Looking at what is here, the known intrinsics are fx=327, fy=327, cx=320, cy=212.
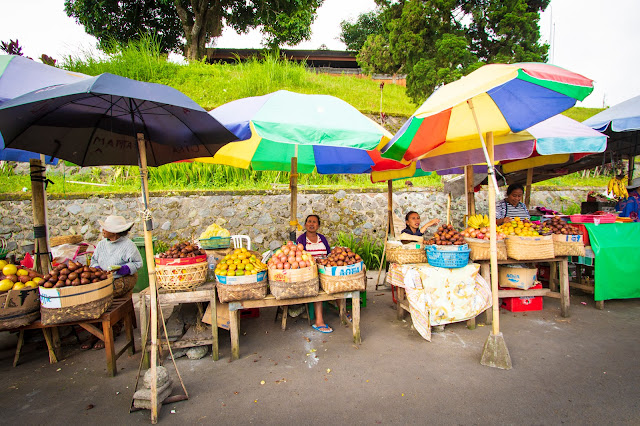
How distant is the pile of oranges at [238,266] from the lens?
3.51 metres

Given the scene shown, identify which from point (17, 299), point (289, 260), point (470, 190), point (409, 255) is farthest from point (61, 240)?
point (470, 190)

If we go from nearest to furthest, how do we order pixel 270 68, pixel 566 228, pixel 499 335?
1. pixel 499 335
2. pixel 566 228
3. pixel 270 68

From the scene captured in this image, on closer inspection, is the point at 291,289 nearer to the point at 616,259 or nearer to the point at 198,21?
the point at 616,259

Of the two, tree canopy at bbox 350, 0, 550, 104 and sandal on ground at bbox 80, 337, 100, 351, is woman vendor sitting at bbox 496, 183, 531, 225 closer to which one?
sandal on ground at bbox 80, 337, 100, 351

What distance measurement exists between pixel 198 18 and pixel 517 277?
708 inches

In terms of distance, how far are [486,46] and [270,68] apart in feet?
34.8

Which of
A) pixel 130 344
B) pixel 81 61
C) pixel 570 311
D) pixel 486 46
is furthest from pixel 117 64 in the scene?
pixel 486 46

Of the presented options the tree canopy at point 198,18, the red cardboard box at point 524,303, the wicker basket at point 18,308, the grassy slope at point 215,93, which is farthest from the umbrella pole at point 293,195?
the tree canopy at point 198,18

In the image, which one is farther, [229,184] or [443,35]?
[443,35]

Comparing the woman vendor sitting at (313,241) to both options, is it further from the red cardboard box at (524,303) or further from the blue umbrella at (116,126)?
the red cardboard box at (524,303)

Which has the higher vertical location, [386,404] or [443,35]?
[443,35]

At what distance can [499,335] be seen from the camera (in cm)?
338

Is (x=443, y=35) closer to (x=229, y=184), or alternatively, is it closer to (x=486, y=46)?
(x=486, y=46)

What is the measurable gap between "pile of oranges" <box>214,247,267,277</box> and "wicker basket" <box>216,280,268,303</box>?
0.42 feet
